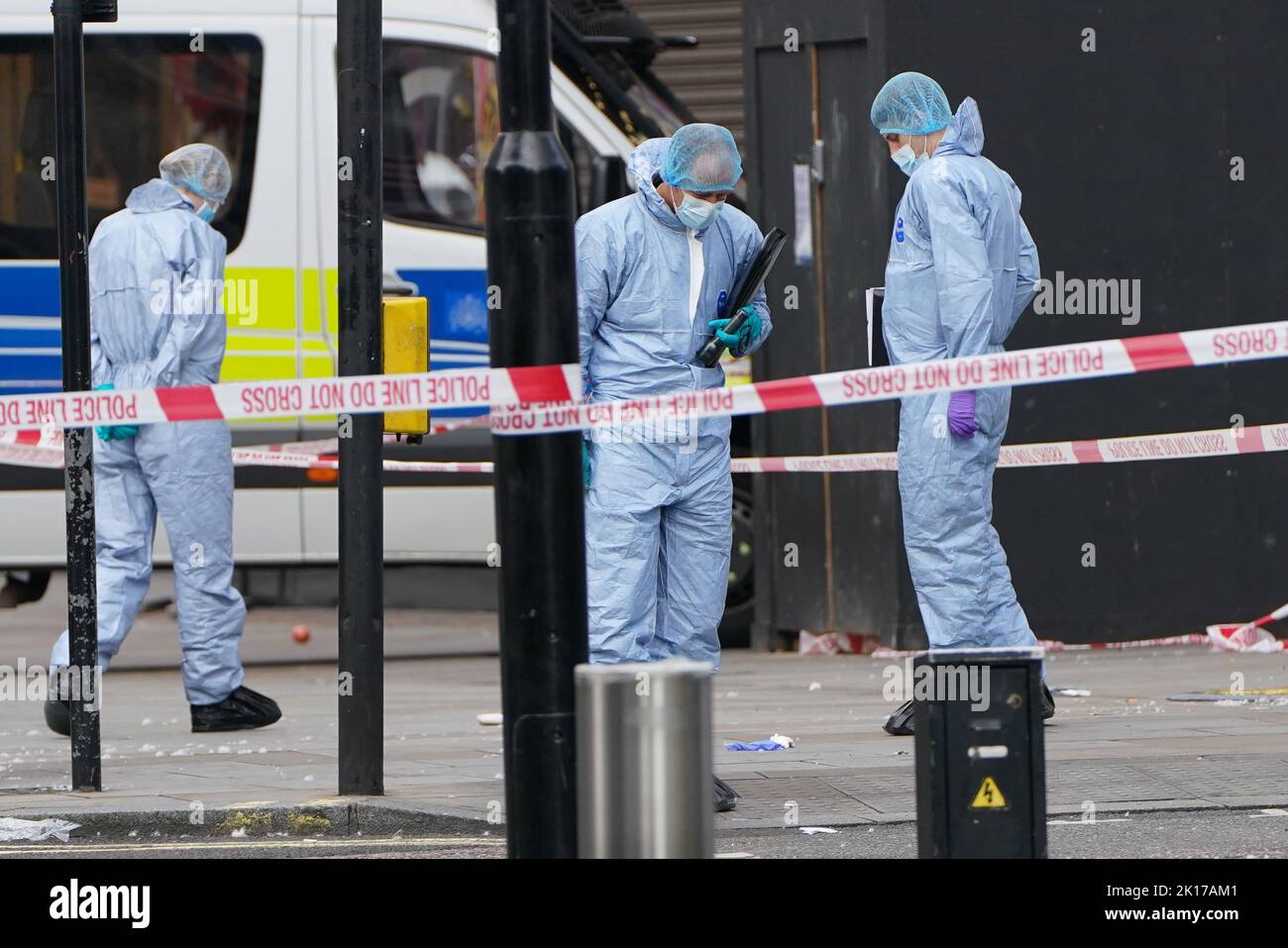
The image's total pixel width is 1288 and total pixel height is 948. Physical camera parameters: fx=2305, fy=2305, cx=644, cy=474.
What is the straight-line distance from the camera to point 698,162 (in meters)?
6.57

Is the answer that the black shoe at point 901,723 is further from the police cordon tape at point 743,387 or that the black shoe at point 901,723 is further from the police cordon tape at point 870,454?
the police cordon tape at point 743,387

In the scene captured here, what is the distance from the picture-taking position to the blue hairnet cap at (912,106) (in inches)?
308

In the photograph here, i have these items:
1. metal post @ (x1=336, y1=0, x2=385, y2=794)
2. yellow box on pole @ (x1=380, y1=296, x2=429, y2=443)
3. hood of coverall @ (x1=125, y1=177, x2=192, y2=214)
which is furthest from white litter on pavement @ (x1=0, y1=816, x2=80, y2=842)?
hood of coverall @ (x1=125, y1=177, x2=192, y2=214)

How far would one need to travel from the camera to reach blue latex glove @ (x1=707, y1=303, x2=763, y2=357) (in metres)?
6.70

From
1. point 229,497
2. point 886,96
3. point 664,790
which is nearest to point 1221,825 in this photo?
point 664,790

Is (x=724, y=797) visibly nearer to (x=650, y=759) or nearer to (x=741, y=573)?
(x=650, y=759)

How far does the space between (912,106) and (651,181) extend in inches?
59.2

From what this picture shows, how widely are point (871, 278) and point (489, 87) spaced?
1.99 m

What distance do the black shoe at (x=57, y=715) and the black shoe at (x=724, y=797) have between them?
111 inches

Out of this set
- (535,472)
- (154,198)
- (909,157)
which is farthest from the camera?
(154,198)

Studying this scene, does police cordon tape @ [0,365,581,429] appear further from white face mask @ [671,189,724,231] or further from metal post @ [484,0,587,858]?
white face mask @ [671,189,724,231]

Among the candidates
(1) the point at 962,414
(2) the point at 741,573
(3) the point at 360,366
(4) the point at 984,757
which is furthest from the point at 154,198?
(4) the point at 984,757

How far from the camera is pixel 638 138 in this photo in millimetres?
10789

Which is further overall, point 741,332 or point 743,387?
point 741,332
